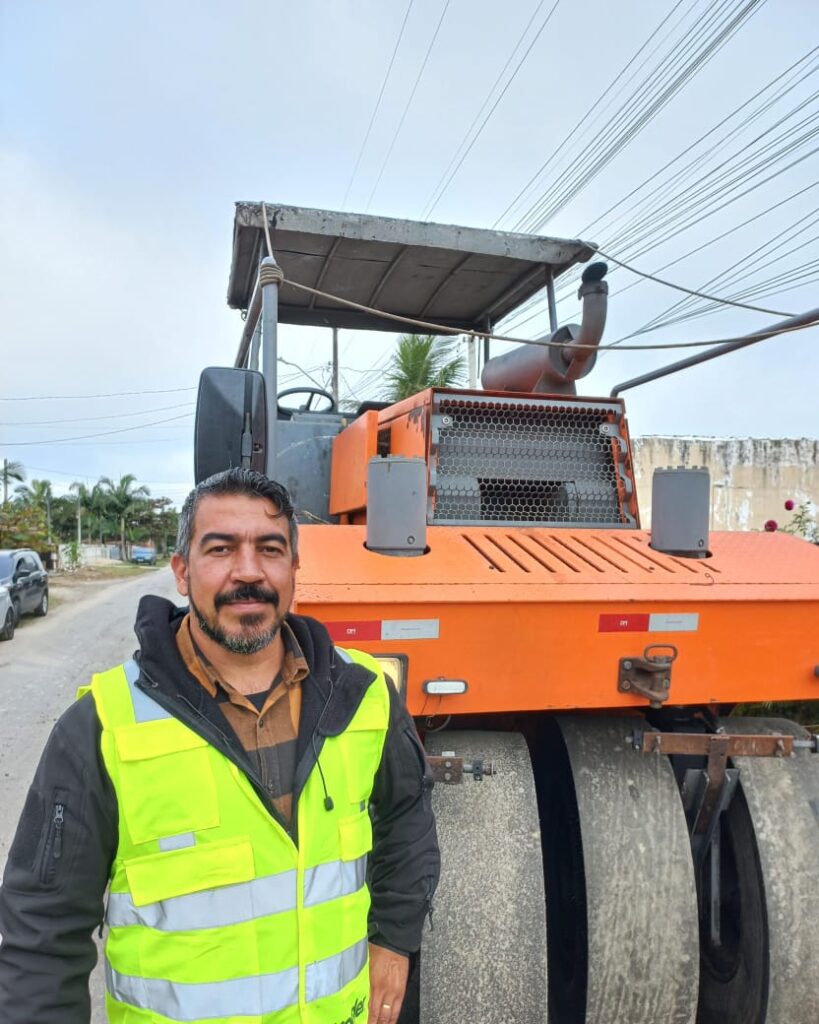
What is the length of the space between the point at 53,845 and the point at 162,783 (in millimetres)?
210

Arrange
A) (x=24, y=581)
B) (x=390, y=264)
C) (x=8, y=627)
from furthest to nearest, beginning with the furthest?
1. (x=24, y=581)
2. (x=8, y=627)
3. (x=390, y=264)

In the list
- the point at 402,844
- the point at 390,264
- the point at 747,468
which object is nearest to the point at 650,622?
the point at 402,844

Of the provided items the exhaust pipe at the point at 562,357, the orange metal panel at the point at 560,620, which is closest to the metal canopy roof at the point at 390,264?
the exhaust pipe at the point at 562,357

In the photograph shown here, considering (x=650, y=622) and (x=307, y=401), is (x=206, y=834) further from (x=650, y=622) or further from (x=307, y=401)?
(x=307, y=401)

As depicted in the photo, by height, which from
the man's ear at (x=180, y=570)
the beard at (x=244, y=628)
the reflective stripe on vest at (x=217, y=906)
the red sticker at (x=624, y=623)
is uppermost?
the man's ear at (x=180, y=570)

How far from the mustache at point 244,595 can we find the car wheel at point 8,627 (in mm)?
11390

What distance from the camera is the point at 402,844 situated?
5.84ft

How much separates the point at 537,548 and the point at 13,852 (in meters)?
1.80

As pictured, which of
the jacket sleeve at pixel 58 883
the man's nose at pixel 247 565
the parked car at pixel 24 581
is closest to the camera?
the jacket sleeve at pixel 58 883

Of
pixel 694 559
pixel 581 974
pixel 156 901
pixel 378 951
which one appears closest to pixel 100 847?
pixel 156 901

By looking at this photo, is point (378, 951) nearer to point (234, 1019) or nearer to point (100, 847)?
point (234, 1019)

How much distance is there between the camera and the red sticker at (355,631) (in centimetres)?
208

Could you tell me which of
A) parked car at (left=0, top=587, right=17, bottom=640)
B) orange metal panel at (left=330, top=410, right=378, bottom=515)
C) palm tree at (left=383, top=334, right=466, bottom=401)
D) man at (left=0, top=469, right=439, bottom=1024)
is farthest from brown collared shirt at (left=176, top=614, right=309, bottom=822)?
parked car at (left=0, top=587, right=17, bottom=640)

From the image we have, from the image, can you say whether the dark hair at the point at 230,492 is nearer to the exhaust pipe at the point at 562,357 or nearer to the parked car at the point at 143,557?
the exhaust pipe at the point at 562,357
